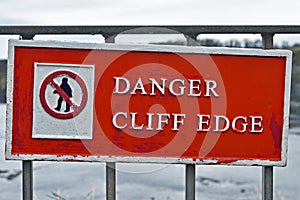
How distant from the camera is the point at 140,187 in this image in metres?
4.89

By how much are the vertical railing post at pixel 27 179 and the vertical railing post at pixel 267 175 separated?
757 millimetres

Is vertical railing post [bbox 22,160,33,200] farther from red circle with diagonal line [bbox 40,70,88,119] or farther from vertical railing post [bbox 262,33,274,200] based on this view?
vertical railing post [bbox 262,33,274,200]

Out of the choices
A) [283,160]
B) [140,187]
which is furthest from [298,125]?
[283,160]

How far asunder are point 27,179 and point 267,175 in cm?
78

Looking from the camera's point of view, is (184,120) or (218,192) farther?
(218,192)

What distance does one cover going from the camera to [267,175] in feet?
7.03

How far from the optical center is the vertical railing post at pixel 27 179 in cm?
211

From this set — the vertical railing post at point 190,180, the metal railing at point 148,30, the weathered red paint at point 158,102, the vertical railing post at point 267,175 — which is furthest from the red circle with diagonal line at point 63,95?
the vertical railing post at point 267,175

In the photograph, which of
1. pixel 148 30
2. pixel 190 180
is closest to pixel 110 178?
pixel 190 180

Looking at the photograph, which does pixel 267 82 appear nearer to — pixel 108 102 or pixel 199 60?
pixel 199 60

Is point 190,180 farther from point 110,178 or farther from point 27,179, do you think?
point 27,179

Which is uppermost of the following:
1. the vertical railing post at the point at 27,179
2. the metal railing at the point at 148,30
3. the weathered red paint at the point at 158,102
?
the metal railing at the point at 148,30

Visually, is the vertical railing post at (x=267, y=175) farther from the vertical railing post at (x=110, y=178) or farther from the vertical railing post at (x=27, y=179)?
the vertical railing post at (x=27, y=179)

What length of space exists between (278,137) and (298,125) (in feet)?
23.3
